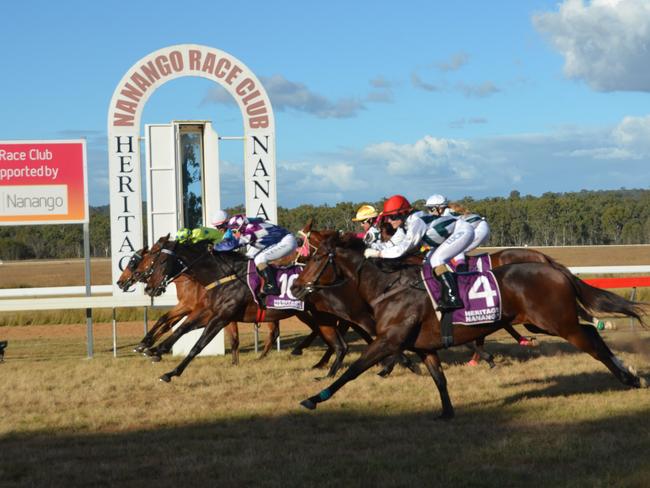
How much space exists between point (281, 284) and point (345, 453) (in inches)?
167

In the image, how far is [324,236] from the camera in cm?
798

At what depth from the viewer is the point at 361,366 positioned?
23.6 ft

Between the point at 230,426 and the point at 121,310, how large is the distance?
41.9ft

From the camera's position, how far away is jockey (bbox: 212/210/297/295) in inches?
405

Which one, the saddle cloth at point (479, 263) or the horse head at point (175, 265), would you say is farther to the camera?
the horse head at point (175, 265)

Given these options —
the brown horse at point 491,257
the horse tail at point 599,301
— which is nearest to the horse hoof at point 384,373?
the brown horse at point 491,257

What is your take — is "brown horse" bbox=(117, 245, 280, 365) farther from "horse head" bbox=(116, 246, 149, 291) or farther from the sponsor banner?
the sponsor banner

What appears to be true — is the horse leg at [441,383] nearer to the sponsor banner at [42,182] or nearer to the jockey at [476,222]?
the jockey at [476,222]

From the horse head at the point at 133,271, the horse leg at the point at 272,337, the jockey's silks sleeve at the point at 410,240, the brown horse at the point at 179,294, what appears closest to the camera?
the jockey's silks sleeve at the point at 410,240

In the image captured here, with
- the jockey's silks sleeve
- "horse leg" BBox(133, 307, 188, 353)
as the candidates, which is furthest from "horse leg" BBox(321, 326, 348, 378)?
the jockey's silks sleeve

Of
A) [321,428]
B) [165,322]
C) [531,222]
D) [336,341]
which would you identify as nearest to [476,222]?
[336,341]

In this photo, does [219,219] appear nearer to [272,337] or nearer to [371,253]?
[272,337]

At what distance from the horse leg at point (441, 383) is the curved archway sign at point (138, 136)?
19.1ft

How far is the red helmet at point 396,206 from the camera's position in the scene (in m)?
7.78
